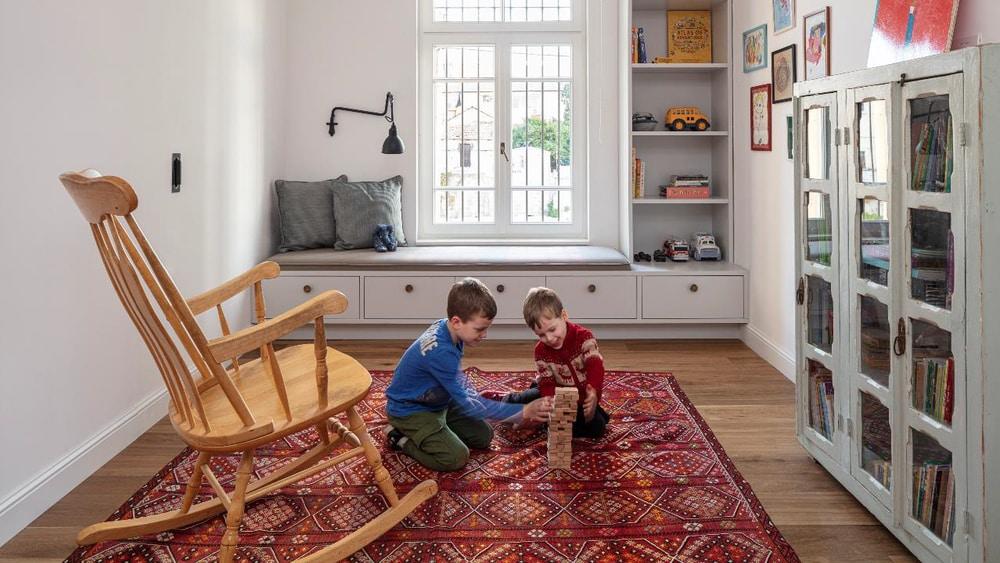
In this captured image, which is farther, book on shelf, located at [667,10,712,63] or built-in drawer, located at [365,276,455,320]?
book on shelf, located at [667,10,712,63]

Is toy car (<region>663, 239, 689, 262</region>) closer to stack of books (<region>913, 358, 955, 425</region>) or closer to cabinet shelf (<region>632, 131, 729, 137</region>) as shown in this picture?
cabinet shelf (<region>632, 131, 729, 137</region>)

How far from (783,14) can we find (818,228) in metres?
1.83

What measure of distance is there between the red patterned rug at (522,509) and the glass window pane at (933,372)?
0.50 m

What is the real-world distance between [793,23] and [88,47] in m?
2.97

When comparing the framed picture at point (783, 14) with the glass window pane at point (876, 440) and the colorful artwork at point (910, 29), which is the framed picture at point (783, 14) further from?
the glass window pane at point (876, 440)

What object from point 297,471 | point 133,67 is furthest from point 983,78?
point 133,67

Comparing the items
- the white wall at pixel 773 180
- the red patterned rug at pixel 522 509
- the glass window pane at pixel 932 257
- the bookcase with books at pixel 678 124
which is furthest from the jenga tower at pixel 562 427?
the bookcase with books at pixel 678 124

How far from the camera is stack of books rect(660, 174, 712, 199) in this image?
4.81 m

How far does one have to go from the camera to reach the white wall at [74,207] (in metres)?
2.23

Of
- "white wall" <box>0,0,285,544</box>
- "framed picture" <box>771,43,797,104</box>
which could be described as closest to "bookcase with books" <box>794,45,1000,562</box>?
"framed picture" <box>771,43,797,104</box>

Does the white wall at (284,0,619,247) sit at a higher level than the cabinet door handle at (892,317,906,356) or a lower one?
higher

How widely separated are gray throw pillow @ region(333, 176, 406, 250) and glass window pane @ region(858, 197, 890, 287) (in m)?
3.23

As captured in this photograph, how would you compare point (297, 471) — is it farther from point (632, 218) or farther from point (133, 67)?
point (632, 218)

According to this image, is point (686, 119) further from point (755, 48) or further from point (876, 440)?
point (876, 440)
